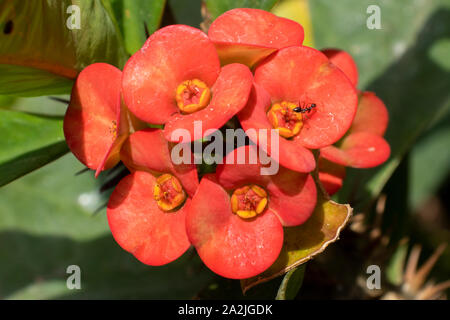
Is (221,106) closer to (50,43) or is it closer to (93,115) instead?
(93,115)

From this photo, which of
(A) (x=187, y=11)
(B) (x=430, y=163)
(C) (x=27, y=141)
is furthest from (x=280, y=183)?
(B) (x=430, y=163)

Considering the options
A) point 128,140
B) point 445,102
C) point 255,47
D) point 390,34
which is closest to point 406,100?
point 445,102

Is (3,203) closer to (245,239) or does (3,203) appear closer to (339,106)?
(245,239)

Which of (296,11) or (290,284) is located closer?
(290,284)

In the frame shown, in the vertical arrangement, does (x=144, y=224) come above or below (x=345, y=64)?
below

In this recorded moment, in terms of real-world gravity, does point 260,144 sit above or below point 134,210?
above

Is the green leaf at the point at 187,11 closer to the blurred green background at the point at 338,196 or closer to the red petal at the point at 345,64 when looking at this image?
the blurred green background at the point at 338,196

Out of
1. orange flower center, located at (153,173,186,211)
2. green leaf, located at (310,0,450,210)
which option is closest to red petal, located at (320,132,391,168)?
orange flower center, located at (153,173,186,211)
